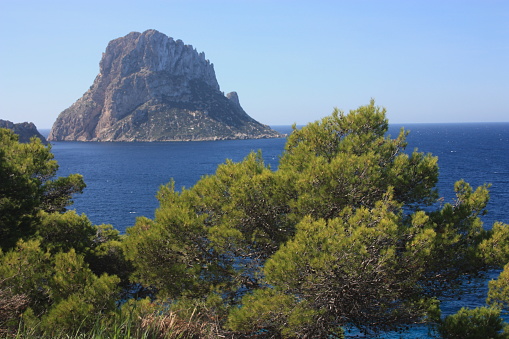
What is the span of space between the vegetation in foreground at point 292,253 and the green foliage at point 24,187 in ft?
0.21

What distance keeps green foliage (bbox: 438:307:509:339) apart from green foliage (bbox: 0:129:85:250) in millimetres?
15596

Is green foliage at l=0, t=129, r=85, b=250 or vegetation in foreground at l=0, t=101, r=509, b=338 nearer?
vegetation in foreground at l=0, t=101, r=509, b=338

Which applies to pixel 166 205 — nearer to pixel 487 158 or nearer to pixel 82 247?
pixel 82 247

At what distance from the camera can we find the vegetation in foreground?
10984 mm

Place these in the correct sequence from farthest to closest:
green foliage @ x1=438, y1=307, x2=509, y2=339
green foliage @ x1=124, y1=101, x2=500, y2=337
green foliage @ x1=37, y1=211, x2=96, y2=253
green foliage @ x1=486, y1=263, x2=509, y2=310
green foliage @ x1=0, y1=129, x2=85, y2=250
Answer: green foliage @ x1=37, y1=211, x2=96, y2=253
green foliage @ x1=0, y1=129, x2=85, y2=250
green foliage @ x1=438, y1=307, x2=509, y2=339
green foliage @ x1=486, y1=263, x2=509, y2=310
green foliage @ x1=124, y1=101, x2=500, y2=337

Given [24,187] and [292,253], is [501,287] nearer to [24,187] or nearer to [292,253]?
[292,253]

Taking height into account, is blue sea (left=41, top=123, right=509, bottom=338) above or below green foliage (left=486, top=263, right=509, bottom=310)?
below

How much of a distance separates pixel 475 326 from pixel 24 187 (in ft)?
55.9

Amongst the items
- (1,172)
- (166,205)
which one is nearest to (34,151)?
(1,172)

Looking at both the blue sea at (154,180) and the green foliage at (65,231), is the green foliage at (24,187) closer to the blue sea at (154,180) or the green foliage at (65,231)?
the green foliage at (65,231)

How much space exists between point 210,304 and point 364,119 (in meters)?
9.09

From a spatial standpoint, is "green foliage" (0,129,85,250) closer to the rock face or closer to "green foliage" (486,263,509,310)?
"green foliage" (486,263,509,310)

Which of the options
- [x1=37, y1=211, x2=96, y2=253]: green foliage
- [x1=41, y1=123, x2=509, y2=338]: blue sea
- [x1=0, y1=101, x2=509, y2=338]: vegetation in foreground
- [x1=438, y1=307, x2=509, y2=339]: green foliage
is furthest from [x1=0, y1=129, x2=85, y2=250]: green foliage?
[x1=41, y1=123, x2=509, y2=338]: blue sea

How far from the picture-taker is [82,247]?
57.1 feet
